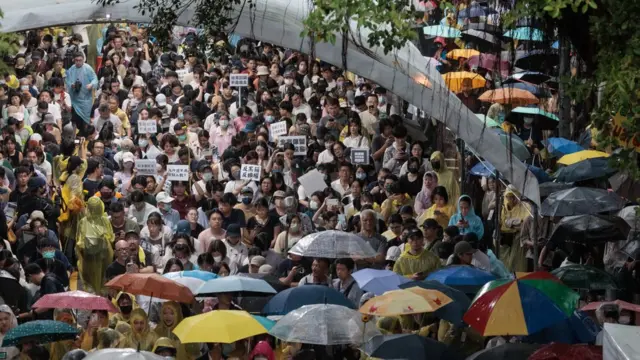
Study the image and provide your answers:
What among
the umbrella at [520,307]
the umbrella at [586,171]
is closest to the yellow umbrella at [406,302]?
the umbrella at [520,307]

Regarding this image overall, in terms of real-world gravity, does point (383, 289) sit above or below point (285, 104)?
below

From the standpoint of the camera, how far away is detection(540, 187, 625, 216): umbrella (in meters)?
19.9

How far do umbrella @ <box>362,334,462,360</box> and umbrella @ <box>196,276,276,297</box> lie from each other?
8.66 ft

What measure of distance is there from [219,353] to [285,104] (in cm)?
1176

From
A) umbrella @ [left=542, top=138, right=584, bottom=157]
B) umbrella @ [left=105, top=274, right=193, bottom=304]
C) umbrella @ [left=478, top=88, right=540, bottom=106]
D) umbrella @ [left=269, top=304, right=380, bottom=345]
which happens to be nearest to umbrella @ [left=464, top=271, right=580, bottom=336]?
umbrella @ [left=269, top=304, right=380, bottom=345]

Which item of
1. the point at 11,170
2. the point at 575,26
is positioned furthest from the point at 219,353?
the point at 11,170

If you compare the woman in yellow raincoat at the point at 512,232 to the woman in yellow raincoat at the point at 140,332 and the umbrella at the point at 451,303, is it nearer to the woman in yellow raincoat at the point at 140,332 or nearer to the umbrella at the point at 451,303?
the umbrella at the point at 451,303

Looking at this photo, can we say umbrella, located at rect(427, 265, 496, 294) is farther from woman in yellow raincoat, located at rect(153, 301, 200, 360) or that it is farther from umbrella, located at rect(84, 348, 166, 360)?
umbrella, located at rect(84, 348, 166, 360)

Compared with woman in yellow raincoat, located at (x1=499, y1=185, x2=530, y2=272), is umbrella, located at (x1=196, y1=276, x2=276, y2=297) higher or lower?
lower

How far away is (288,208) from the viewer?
23031 millimetres

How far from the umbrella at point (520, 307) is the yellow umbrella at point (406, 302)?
0.47 metres

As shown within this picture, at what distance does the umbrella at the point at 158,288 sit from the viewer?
17.3 m

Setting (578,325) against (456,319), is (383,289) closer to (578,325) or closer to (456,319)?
(456,319)

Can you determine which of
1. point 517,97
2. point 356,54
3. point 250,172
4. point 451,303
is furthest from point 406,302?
point 517,97
